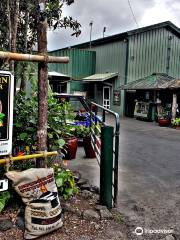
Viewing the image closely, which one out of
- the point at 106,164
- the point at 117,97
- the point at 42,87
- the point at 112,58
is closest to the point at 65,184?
the point at 106,164

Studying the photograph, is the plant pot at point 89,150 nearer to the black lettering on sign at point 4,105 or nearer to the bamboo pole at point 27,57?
the bamboo pole at point 27,57

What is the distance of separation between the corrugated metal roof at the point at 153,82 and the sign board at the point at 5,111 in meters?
14.9

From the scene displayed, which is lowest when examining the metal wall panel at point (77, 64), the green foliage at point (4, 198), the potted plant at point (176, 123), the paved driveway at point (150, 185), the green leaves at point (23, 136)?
the paved driveway at point (150, 185)

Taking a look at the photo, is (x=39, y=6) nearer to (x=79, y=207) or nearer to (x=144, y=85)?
(x=79, y=207)

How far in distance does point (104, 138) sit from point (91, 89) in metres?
23.1

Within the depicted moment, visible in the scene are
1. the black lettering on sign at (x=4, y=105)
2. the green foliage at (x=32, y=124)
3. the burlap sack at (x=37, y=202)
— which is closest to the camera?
the burlap sack at (x=37, y=202)

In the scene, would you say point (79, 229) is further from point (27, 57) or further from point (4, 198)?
point (27, 57)

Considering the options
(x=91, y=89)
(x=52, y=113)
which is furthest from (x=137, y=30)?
(x=52, y=113)

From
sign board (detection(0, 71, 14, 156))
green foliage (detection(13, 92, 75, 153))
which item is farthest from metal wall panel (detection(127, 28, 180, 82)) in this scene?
sign board (detection(0, 71, 14, 156))

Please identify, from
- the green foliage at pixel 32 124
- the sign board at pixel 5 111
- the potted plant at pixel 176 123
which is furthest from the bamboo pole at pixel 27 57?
the potted plant at pixel 176 123

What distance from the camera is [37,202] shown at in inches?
146

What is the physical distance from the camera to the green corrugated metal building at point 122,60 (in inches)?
857

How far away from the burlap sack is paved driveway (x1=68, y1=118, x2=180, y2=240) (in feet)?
3.39

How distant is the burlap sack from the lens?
11.8ft
